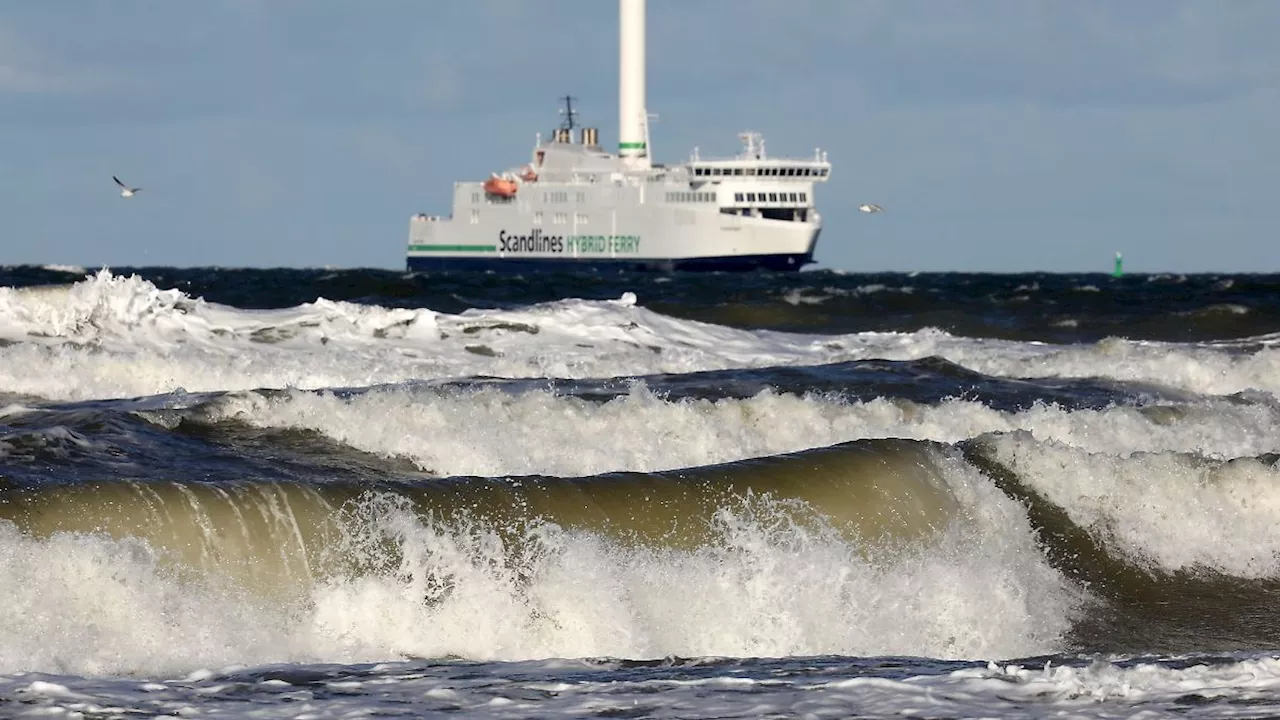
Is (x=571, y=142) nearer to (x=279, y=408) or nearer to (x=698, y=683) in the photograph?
(x=279, y=408)

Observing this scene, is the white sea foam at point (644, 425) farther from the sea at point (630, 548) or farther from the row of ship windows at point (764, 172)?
the row of ship windows at point (764, 172)

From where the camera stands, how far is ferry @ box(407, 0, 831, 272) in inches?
3179

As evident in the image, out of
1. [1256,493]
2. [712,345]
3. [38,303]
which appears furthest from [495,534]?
[712,345]

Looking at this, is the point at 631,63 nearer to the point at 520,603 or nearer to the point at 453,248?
the point at 453,248

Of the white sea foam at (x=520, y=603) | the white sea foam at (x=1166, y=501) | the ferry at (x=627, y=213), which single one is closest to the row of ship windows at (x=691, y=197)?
the ferry at (x=627, y=213)

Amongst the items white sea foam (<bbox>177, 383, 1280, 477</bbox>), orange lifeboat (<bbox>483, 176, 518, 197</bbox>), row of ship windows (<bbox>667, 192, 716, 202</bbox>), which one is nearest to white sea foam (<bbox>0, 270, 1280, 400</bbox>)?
white sea foam (<bbox>177, 383, 1280, 477</bbox>)

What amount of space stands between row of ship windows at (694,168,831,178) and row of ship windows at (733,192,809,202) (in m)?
1.02

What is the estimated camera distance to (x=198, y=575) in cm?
741

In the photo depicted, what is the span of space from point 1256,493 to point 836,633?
13.0 ft

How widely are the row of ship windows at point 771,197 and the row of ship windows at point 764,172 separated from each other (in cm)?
102

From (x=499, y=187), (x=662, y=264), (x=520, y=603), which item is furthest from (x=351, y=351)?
(x=499, y=187)

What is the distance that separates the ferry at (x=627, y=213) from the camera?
80750mm

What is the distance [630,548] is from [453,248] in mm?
82279

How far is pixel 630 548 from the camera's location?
8.27 m
